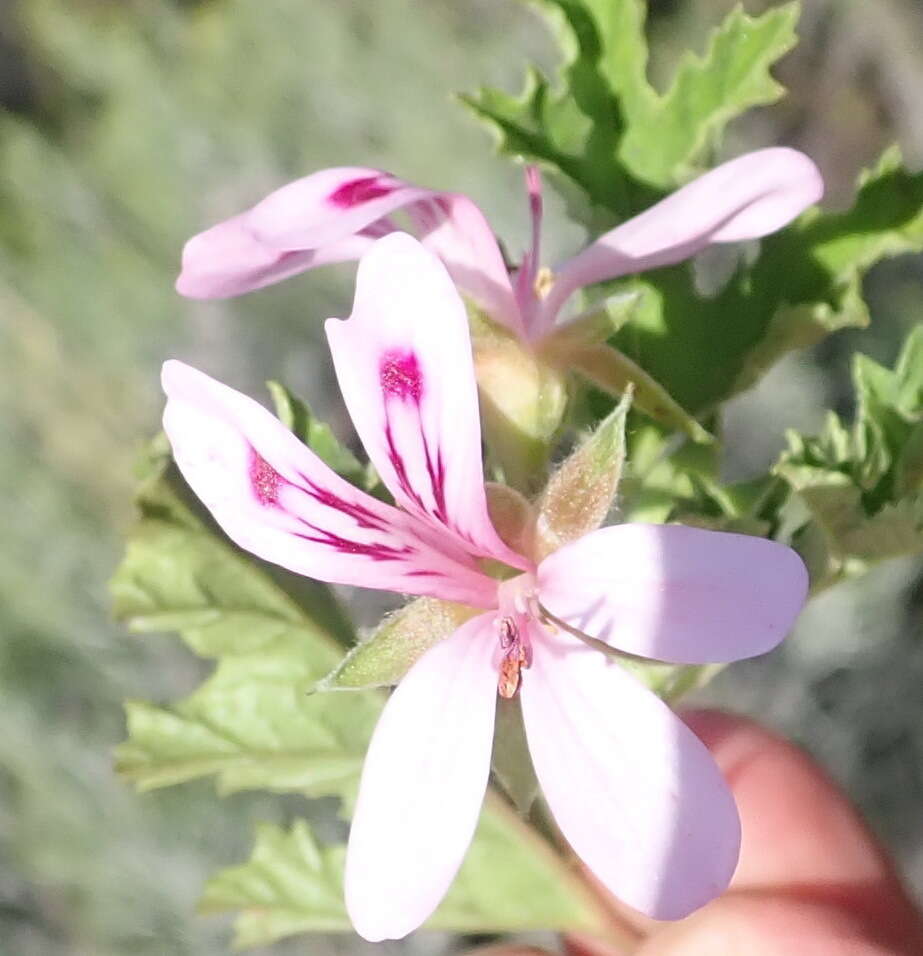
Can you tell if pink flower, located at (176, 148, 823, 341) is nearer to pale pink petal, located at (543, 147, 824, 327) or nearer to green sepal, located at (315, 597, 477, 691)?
pale pink petal, located at (543, 147, 824, 327)

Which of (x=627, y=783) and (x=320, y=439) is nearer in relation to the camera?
(x=627, y=783)

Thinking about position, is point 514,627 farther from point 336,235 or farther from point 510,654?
point 336,235

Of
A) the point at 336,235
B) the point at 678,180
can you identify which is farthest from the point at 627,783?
the point at 678,180

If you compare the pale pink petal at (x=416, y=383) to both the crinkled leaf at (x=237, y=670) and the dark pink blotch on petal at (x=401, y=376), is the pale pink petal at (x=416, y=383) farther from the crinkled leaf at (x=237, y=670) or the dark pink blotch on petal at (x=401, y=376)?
the crinkled leaf at (x=237, y=670)

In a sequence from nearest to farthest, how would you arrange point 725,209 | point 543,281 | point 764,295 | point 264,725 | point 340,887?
point 725,209 < point 543,281 < point 764,295 < point 264,725 < point 340,887

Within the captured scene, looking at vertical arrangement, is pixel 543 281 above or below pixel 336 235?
below

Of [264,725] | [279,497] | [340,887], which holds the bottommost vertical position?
[340,887]

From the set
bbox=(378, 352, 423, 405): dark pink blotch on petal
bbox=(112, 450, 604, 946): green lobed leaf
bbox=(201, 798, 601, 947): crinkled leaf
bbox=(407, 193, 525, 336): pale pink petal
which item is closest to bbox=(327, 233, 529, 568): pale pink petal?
bbox=(378, 352, 423, 405): dark pink blotch on petal
